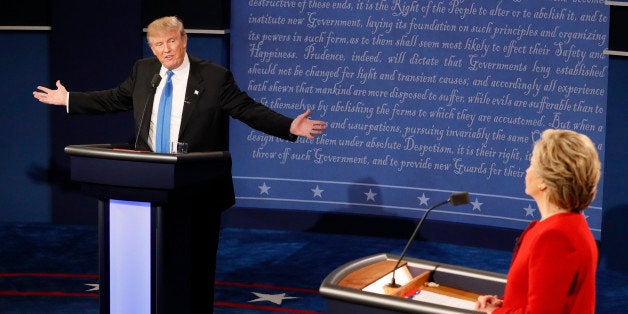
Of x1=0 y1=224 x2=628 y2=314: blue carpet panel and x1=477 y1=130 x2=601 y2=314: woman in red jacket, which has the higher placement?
x1=477 y1=130 x2=601 y2=314: woman in red jacket

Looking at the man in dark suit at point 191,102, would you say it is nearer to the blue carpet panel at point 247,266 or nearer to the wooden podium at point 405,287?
the wooden podium at point 405,287

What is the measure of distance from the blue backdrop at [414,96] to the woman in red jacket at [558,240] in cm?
393

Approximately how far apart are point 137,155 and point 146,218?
0.27 m

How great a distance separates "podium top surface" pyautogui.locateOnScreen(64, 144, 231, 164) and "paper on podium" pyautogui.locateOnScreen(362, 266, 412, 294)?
1.04 metres

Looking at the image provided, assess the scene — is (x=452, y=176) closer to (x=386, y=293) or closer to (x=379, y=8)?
(x=379, y=8)

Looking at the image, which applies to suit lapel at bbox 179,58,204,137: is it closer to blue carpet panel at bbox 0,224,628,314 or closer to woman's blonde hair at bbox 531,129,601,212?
blue carpet panel at bbox 0,224,628,314

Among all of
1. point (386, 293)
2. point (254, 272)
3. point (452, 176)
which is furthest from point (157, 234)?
point (452, 176)

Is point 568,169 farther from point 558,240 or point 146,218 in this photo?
point 146,218

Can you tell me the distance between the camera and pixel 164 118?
155 inches

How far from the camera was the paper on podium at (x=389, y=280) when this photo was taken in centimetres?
278

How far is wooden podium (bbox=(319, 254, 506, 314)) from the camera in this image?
2.58 metres

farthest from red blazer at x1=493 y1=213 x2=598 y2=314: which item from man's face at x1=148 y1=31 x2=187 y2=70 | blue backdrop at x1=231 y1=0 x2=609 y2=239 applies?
blue backdrop at x1=231 y1=0 x2=609 y2=239

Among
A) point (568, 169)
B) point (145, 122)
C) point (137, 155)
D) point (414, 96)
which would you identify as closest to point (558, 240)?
point (568, 169)

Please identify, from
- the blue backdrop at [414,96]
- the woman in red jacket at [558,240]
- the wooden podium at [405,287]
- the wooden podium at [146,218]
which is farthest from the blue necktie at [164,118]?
the blue backdrop at [414,96]
